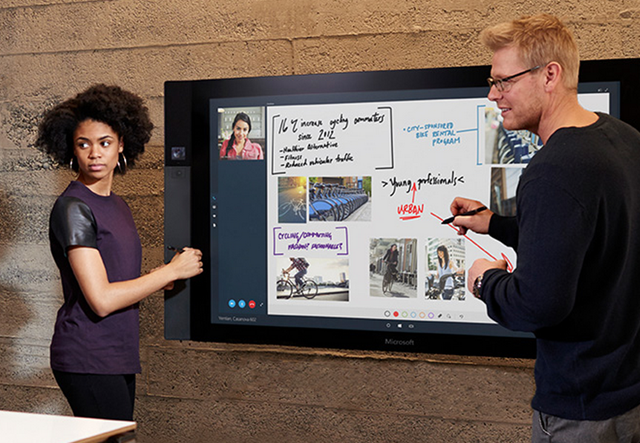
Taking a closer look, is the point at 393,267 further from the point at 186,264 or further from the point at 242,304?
the point at 186,264

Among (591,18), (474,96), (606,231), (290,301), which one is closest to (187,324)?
(290,301)

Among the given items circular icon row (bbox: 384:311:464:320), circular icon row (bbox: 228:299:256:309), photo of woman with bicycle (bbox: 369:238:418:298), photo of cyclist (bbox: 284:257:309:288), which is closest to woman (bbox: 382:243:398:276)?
photo of woman with bicycle (bbox: 369:238:418:298)

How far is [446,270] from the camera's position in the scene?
1.86 metres

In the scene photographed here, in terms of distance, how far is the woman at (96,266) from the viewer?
71.8 inches

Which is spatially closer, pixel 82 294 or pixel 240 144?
pixel 82 294

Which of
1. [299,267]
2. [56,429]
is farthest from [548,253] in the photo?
[56,429]

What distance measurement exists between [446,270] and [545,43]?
721mm

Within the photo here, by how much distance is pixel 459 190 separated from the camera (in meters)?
1.85

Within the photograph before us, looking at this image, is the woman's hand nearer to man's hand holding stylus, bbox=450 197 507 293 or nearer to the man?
man's hand holding stylus, bbox=450 197 507 293

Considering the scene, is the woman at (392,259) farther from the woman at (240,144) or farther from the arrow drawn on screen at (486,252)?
the woman at (240,144)

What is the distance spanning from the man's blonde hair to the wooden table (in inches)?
44.7

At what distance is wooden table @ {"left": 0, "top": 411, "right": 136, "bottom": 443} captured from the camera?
1201mm

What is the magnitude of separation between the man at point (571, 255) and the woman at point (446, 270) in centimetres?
41

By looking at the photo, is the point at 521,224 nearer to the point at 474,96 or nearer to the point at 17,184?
the point at 474,96
